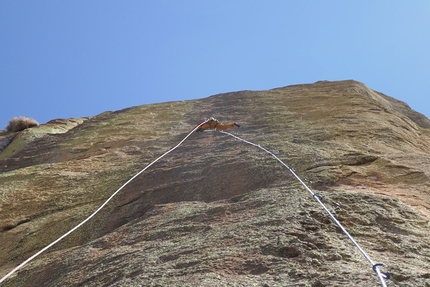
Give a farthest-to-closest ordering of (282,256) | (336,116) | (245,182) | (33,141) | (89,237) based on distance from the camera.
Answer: (33,141) < (336,116) < (245,182) < (89,237) < (282,256)

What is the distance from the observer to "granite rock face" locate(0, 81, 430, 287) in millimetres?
4469

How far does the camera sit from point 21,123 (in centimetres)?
1797

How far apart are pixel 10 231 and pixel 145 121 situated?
284 inches

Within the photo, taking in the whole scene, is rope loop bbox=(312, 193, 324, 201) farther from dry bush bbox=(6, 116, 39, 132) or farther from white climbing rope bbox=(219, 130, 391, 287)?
dry bush bbox=(6, 116, 39, 132)

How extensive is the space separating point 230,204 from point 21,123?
45.9 feet

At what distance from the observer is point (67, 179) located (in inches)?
372

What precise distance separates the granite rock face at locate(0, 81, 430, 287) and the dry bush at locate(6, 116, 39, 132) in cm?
475

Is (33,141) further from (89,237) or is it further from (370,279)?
(370,279)

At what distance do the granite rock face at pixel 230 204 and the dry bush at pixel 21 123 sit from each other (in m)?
4.75

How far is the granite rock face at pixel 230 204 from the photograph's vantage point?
447cm

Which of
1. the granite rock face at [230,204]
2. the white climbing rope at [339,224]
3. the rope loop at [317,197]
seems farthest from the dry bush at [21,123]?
the rope loop at [317,197]

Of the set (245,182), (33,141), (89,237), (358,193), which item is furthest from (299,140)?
(33,141)

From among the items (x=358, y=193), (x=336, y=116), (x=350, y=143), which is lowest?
(x=358, y=193)

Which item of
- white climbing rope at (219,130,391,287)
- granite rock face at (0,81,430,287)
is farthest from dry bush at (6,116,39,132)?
white climbing rope at (219,130,391,287)
